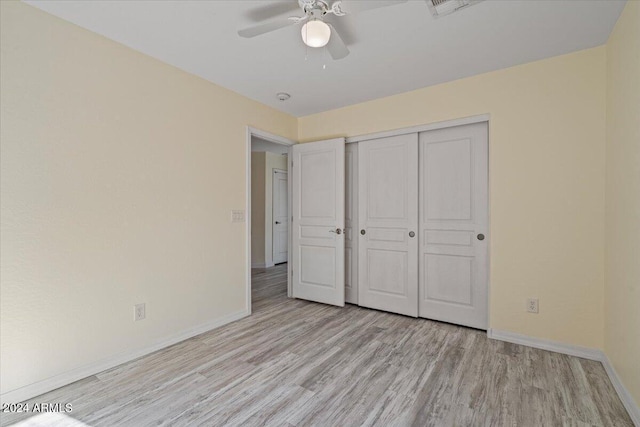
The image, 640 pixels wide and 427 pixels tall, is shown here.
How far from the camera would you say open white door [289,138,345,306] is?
3635 mm

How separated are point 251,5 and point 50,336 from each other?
2.53m

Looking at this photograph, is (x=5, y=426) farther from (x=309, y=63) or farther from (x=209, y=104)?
(x=309, y=63)

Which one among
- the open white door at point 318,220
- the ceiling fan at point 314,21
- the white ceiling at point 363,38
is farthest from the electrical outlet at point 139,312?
the ceiling fan at point 314,21

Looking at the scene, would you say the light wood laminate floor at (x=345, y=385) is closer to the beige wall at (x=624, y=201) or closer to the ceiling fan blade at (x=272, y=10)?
the beige wall at (x=624, y=201)

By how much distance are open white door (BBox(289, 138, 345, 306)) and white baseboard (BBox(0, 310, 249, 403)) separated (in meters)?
1.29

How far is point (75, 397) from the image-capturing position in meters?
1.86

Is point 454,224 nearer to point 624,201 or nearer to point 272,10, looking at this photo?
point 624,201

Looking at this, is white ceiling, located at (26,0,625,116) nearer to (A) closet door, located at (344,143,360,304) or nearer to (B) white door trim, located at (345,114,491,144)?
(B) white door trim, located at (345,114,491,144)

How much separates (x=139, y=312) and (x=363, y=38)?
280 centimetres

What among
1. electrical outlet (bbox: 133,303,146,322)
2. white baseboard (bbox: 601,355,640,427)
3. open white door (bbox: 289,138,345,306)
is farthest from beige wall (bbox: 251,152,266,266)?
white baseboard (bbox: 601,355,640,427)

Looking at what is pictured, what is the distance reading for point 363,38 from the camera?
7.28 feet

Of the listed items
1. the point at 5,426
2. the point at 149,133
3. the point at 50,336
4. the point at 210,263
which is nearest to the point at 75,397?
the point at 5,426

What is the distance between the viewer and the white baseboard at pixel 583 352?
1695 millimetres

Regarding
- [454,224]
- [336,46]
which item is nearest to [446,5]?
[336,46]
